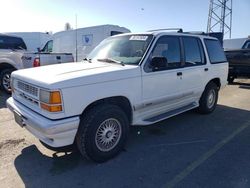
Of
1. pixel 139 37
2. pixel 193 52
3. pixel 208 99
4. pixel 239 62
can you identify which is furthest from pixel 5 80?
pixel 239 62

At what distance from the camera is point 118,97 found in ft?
13.2

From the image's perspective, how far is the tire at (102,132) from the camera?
12.0ft

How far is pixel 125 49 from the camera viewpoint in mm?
4734

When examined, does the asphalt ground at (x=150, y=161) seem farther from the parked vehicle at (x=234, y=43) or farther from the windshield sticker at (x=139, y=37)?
the parked vehicle at (x=234, y=43)

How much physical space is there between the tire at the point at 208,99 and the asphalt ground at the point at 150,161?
784 millimetres

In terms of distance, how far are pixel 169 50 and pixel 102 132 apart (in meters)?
2.14

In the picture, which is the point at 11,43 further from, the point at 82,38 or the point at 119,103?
the point at 119,103

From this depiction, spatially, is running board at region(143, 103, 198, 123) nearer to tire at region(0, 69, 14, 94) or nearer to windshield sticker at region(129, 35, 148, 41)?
windshield sticker at region(129, 35, 148, 41)

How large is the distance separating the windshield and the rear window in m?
5.78

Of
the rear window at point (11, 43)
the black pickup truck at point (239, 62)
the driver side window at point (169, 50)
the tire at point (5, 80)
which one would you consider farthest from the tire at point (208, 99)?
the rear window at point (11, 43)

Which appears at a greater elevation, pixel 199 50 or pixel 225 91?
pixel 199 50

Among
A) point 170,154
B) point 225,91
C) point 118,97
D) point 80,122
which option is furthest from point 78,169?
point 225,91

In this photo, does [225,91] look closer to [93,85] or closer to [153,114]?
[153,114]

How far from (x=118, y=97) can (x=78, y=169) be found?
4.02 ft
